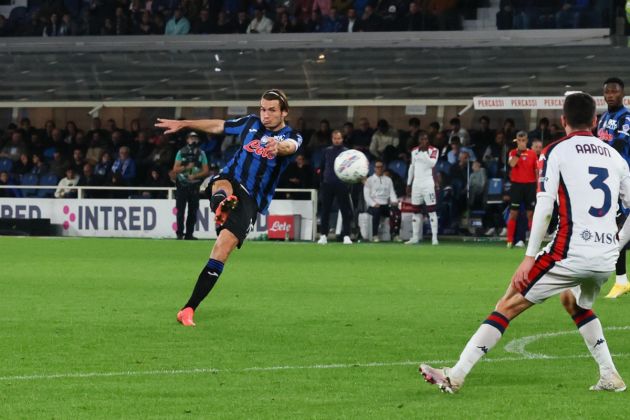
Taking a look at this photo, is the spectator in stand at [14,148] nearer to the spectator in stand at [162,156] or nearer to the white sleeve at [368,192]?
the spectator in stand at [162,156]

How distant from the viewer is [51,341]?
33.8 feet

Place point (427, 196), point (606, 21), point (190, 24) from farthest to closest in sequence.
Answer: point (190, 24) → point (606, 21) → point (427, 196)

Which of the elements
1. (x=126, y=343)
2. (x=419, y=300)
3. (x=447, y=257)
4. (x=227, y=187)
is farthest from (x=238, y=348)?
(x=447, y=257)

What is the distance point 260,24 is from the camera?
34781 mm

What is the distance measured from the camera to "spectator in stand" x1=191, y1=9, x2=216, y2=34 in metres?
35.3

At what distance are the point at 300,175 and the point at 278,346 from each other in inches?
785

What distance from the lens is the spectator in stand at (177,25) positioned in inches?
1400

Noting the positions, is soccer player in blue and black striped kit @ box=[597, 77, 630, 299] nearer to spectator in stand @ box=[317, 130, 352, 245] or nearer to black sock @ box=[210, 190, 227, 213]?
black sock @ box=[210, 190, 227, 213]

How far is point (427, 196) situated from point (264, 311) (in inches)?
577

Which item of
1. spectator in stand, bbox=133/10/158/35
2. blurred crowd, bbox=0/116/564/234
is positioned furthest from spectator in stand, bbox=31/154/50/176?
spectator in stand, bbox=133/10/158/35

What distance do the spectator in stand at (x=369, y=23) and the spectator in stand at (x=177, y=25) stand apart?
15.9 ft

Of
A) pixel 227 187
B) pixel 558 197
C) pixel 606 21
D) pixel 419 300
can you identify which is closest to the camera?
pixel 558 197

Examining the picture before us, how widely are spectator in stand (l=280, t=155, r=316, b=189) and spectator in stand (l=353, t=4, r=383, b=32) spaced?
5.05 meters

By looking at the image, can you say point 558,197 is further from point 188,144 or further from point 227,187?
point 188,144
